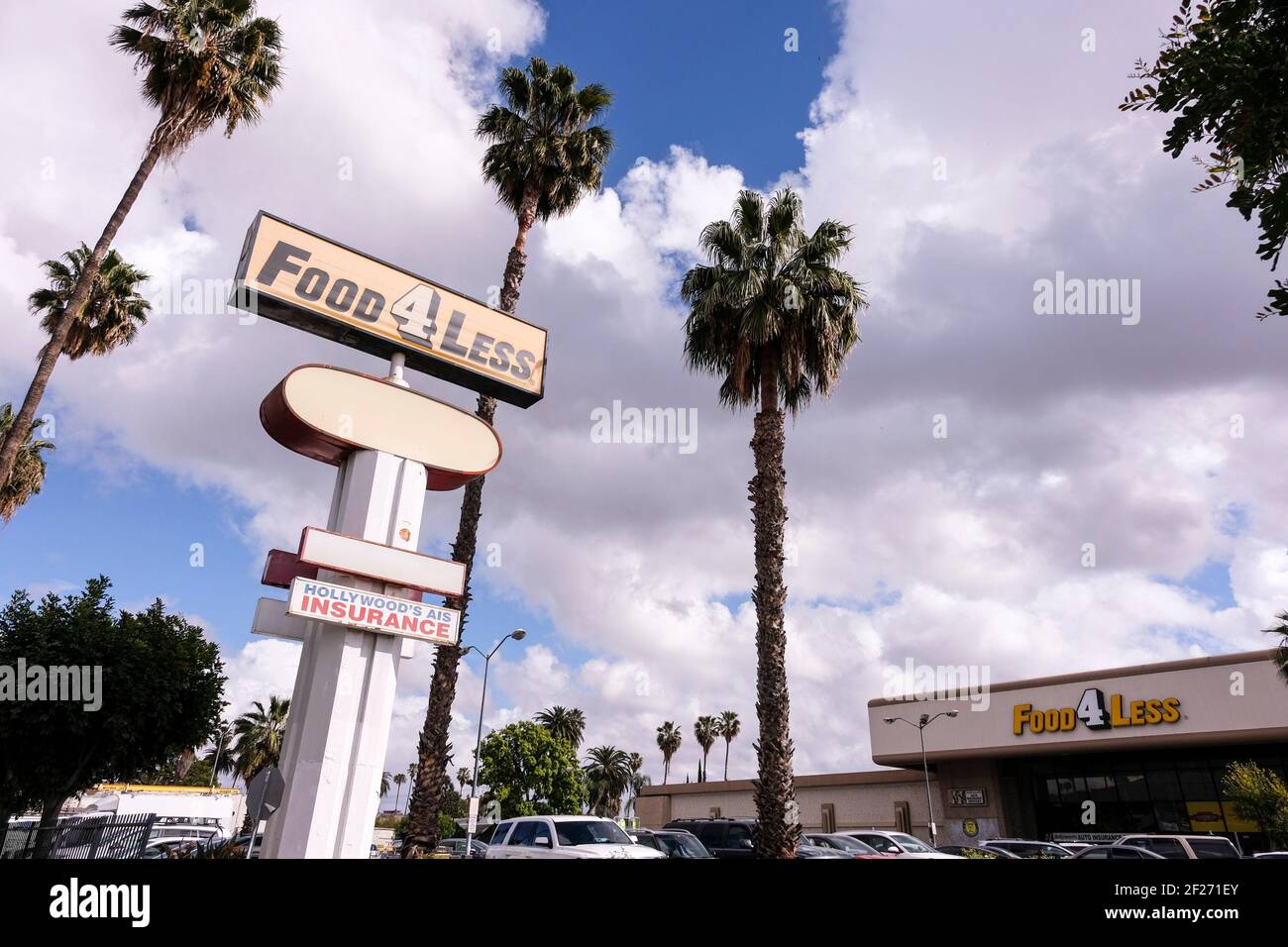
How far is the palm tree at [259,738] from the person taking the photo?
55812 millimetres

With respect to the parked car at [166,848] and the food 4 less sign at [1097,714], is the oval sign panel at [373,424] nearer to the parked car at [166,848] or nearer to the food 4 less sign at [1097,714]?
the parked car at [166,848]

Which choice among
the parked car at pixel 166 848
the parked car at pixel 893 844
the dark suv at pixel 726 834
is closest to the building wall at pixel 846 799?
the dark suv at pixel 726 834

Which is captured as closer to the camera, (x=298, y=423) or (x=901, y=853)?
(x=298, y=423)

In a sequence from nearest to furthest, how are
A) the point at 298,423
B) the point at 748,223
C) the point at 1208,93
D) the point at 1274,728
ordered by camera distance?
the point at 1208,93 < the point at 298,423 < the point at 748,223 < the point at 1274,728

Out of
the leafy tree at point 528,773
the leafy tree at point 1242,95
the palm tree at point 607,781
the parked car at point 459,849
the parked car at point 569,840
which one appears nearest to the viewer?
the leafy tree at point 1242,95

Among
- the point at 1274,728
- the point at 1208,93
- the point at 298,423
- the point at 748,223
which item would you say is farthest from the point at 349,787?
the point at 1274,728

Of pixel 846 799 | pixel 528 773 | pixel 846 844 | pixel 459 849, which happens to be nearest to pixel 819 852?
pixel 846 844

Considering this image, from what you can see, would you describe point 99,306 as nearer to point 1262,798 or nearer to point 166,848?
point 166,848

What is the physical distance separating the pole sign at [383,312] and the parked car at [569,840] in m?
7.48

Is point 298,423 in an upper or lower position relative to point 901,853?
upper

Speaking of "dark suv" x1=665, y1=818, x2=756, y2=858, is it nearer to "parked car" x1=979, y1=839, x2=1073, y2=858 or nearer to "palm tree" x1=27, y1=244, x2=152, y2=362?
"parked car" x1=979, y1=839, x2=1073, y2=858
